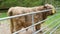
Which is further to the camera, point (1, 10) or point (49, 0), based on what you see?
point (1, 10)

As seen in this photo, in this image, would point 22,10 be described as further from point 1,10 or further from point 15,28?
point 1,10

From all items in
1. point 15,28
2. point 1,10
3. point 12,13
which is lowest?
point 1,10

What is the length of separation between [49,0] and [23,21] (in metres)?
10.4

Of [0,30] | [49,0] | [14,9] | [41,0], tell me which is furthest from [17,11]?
[41,0]

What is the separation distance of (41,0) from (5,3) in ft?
14.9

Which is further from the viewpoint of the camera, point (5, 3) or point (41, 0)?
point (5, 3)

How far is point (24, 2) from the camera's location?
20766mm

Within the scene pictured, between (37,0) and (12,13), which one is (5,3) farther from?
(12,13)

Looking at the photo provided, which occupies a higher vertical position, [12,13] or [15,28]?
[12,13]

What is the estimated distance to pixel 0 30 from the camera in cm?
256

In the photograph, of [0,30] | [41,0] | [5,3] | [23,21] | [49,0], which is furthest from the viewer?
[5,3]

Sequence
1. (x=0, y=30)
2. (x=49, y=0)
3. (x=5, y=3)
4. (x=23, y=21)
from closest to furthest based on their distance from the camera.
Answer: (x=0, y=30), (x=23, y=21), (x=49, y=0), (x=5, y=3)

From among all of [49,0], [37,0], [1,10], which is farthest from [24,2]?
[49,0]

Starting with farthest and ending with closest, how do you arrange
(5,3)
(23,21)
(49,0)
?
(5,3)
(49,0)
(23,21)
